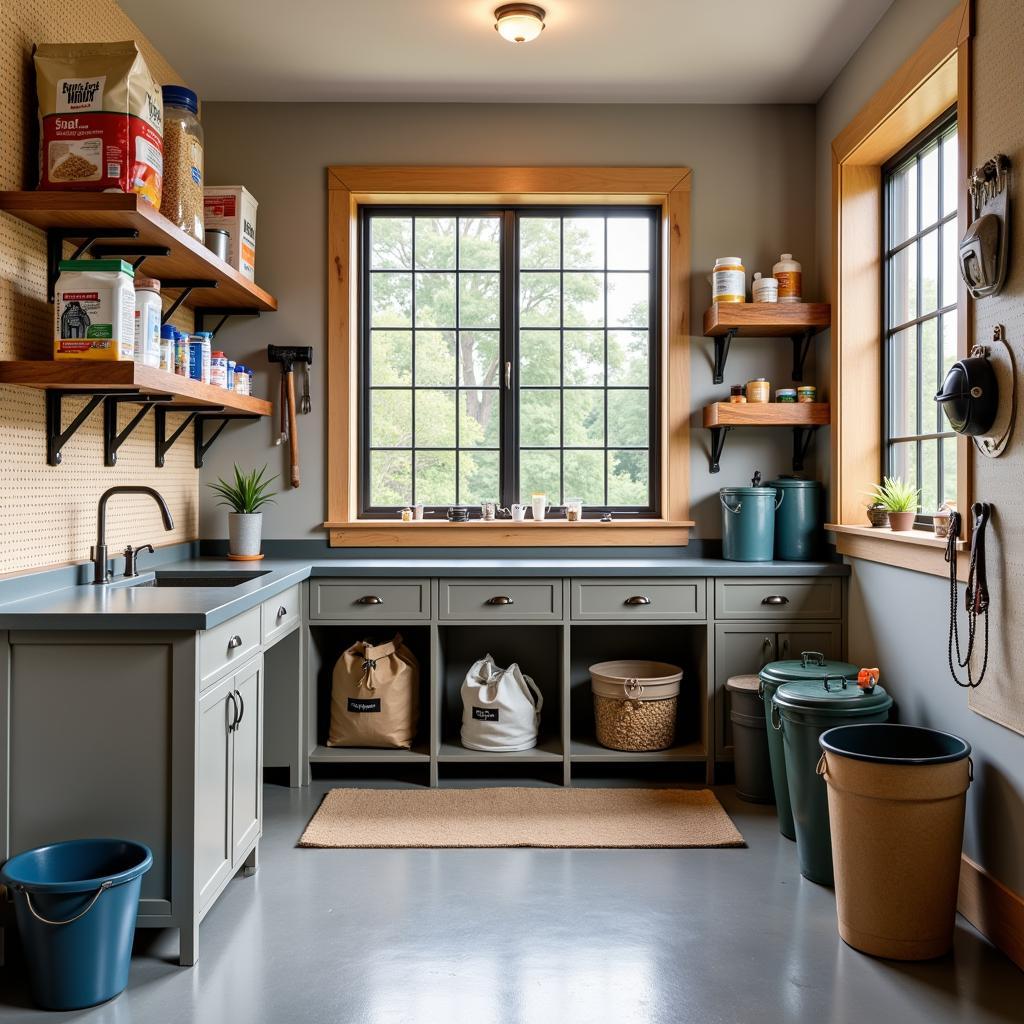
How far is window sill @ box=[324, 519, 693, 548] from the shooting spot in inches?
169

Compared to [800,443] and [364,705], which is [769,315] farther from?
[364,705]

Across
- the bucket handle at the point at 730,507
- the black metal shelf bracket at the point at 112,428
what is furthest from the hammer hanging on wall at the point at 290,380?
the bucket handle at the point at 730,507

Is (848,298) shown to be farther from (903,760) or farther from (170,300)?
(170,300)

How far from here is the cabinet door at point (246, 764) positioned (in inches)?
108

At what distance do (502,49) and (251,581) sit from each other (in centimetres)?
236

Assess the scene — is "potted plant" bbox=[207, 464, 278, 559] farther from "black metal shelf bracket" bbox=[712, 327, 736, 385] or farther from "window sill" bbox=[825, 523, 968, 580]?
"window sill" bbox=[825, 523, 968, 580]

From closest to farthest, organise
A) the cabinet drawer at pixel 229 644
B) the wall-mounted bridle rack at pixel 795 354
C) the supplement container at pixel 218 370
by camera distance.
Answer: the cabinet drawer at pixel 229 644, the supplement container at pixel 218 370, the wall-mounted bridle rack at pixel 795 354

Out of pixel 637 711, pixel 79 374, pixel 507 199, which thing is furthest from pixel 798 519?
pixel 79 374

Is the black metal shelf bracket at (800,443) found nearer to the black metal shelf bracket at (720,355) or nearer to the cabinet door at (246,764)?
the black metal shelf bracket at (720,355)

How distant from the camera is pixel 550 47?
12.4ft

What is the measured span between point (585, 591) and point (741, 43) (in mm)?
2300

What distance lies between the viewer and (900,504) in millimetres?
3412

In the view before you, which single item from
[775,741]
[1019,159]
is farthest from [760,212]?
[775,741]

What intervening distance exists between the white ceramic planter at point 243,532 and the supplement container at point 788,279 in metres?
2.51
